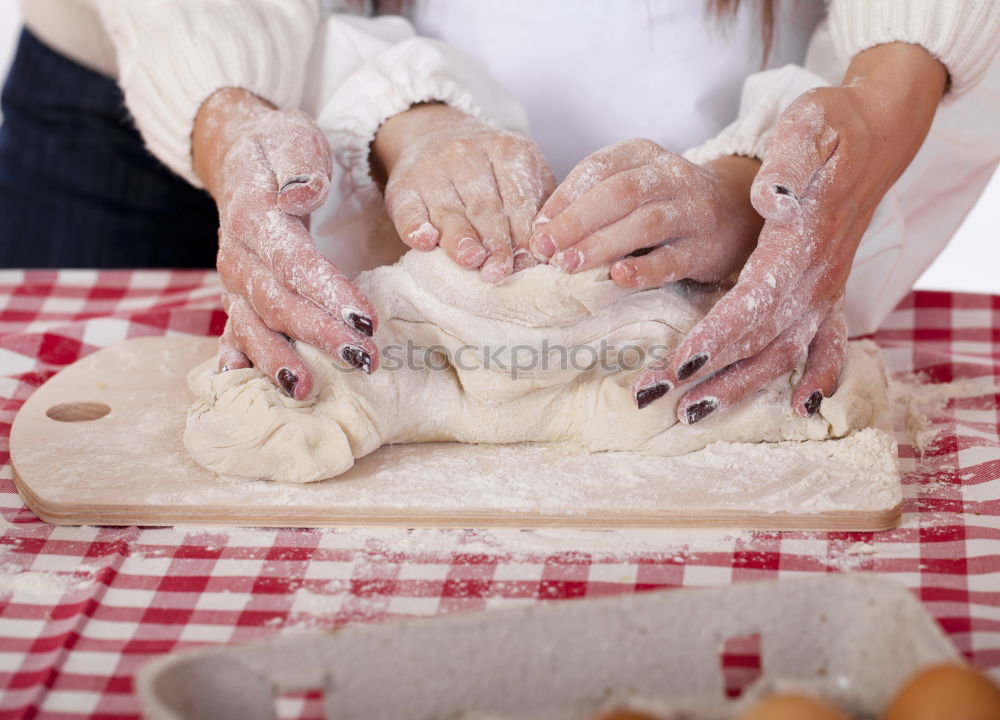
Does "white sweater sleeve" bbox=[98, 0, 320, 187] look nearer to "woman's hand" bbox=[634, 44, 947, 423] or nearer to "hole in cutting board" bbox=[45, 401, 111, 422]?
"hole in cutting board" bbox=[45, 401, 111, 422]

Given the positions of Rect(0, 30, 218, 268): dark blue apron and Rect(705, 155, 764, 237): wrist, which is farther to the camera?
Rect(0, 30, 218, 268): dark blue apron

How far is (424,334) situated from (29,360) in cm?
78

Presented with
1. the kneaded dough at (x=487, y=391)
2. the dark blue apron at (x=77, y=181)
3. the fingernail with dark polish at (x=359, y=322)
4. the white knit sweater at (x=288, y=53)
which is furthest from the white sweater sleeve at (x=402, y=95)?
the dark blue apron at (x=77, y=181)

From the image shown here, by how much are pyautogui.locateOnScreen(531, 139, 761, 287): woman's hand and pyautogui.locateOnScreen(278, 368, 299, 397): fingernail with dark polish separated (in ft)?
1.13

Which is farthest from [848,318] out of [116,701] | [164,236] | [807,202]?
[164,236]

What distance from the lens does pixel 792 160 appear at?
145cm

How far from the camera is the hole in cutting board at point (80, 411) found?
1696 millimetres

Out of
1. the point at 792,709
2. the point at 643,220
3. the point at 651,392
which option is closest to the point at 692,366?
the point at 651,392

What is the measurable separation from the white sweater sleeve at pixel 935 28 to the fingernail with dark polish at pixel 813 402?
0.56 metres

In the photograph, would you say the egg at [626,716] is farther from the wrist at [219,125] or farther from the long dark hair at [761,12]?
the long dark hair at [761,12]

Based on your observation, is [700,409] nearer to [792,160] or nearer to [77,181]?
[792,160]

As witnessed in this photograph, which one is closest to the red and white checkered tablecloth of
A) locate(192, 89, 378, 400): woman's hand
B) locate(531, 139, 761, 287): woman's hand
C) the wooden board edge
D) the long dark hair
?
the wooden board edge

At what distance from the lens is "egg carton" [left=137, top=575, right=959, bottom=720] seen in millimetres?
924

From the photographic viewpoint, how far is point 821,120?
4.91 feet
